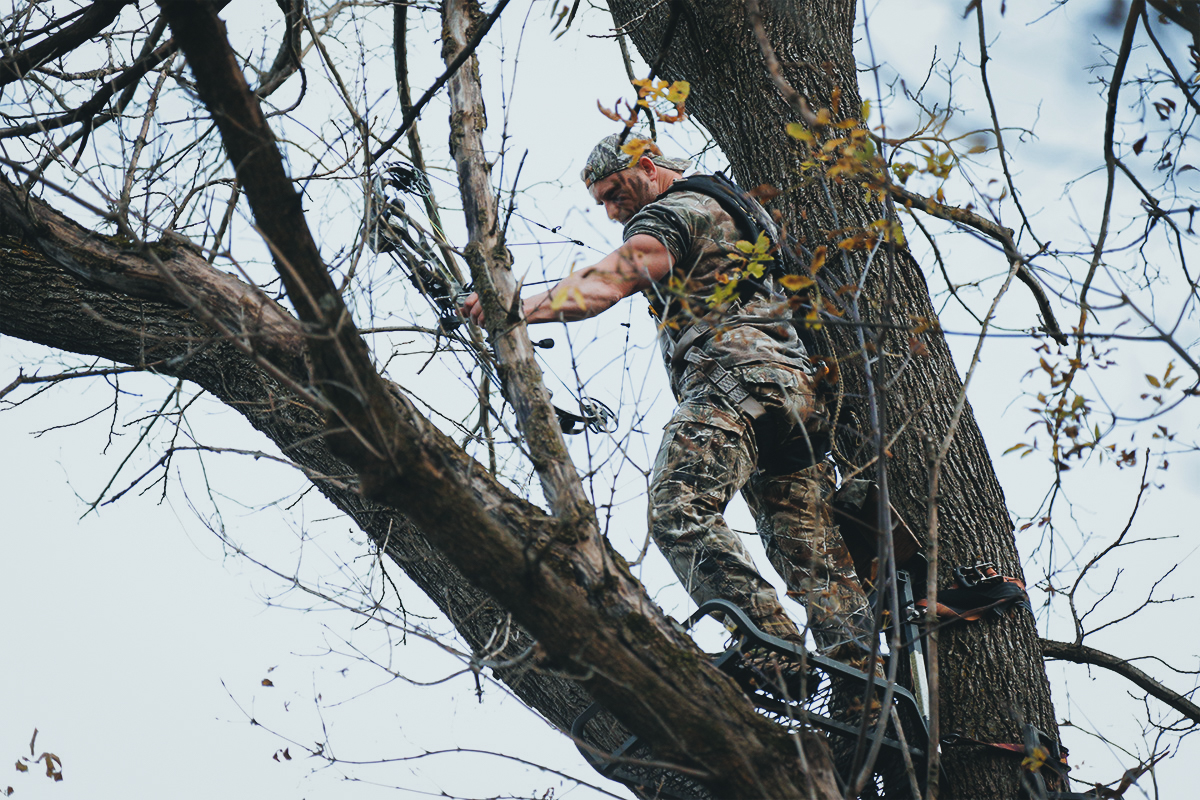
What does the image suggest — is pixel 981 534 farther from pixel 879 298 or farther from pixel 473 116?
pixel 473 116

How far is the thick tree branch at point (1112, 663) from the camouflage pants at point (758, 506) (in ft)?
3.09

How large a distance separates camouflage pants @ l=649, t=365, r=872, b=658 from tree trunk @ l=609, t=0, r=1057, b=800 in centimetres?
26

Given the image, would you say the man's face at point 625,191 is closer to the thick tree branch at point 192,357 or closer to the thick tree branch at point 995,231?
the thick tree branch at point 995,231

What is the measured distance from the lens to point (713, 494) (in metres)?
2.94

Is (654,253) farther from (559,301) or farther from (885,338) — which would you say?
(559,301)

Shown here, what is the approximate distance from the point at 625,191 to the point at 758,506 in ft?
3.98

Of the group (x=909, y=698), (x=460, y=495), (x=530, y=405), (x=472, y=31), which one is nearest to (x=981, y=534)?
(x=909, y=698)

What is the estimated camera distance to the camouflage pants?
2846mm

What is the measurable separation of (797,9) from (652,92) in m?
1.74

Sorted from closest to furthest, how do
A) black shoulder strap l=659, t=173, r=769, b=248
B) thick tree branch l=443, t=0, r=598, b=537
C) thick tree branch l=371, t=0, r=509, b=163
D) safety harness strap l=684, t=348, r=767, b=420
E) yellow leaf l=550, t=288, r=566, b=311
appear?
yellow leaf l=550, t=288, r=566, b=311 → thick tree branch l=443, t=0, r=598, b=537 → thick tree branch l=371, t=0, r=509, b=163 → safety harness strap l=684, t=348, r=767, b=420 → black shoulder strap l=659, t=173, r=769, b=248

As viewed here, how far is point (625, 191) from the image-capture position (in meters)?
3.54

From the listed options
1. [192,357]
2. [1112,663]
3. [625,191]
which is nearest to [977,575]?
[1112,663]

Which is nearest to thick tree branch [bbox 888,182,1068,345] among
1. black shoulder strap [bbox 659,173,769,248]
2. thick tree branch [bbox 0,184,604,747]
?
black shoulder strap [bbox 659,173,769,248]

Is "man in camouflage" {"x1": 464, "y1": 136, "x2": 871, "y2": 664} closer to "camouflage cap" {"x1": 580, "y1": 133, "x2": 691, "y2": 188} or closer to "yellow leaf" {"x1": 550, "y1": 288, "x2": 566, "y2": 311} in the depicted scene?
"camouflage cap" {"x1": 580, "y1": 133, "x2": 691, "y2": 188}
